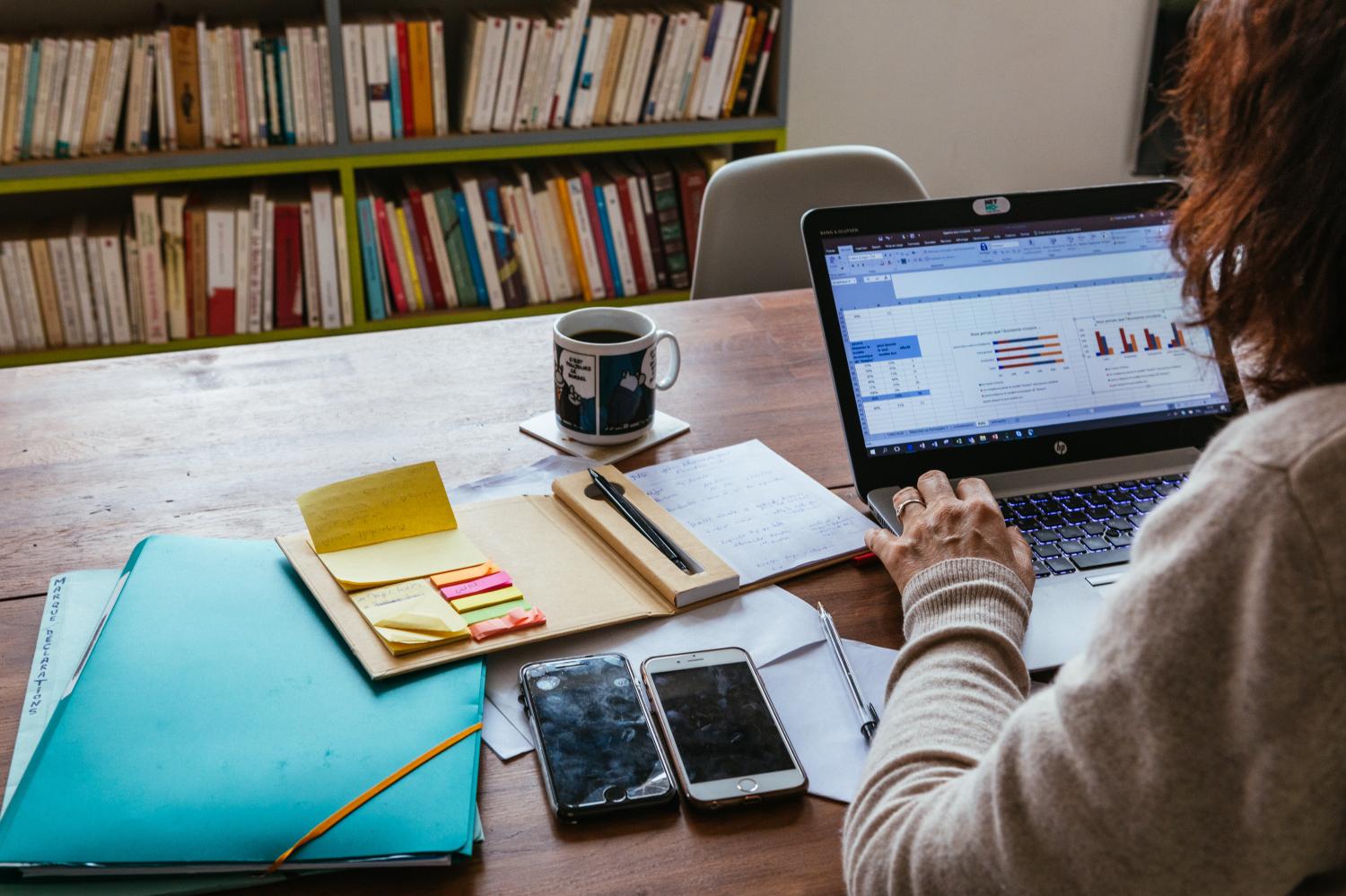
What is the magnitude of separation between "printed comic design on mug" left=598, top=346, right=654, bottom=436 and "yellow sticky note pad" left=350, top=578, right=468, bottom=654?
31 cm

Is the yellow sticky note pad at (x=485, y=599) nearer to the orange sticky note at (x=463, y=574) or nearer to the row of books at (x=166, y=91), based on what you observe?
the orange sticky note at (x=463, y=574)

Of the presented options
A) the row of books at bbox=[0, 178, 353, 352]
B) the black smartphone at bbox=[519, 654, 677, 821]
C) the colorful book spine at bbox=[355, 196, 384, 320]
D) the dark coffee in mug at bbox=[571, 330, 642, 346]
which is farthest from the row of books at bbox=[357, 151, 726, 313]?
the black smartphone at bbox=[519, 654, 677, 821]

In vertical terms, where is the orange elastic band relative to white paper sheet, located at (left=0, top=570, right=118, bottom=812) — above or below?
above

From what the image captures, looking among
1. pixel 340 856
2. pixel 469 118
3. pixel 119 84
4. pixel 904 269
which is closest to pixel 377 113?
pixel 469 118

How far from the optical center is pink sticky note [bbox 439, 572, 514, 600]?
92 centimetres

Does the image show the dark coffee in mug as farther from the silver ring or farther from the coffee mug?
the silver ring

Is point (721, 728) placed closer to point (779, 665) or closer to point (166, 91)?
point (779, 665)

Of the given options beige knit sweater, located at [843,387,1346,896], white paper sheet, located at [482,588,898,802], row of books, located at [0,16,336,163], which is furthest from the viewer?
row of books, located at [0,16,336,163]

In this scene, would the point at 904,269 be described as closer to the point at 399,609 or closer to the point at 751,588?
the point at 751,588

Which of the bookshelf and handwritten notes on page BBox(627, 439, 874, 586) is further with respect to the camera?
the bookshelf

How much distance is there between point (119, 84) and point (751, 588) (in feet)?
6.13

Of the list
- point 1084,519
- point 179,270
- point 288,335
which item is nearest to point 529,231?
point 288,335

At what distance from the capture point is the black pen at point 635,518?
983 mm

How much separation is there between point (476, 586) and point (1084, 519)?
521 millimetres
